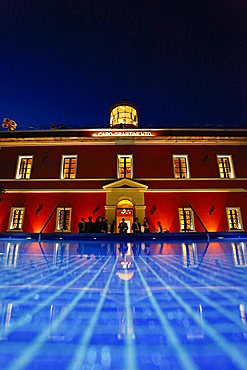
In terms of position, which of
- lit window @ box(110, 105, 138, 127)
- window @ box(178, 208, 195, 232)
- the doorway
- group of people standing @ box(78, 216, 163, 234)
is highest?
lit window @ box(110, 105, 138, 127)

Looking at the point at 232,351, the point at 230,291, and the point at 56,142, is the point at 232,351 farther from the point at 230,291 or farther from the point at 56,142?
the point at 56,142

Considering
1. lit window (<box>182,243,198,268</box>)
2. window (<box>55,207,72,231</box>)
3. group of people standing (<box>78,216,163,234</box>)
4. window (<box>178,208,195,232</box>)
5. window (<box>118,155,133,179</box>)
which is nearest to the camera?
lit window (<box>182,243,198,268</box>)

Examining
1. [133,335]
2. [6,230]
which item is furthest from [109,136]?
[133,335]

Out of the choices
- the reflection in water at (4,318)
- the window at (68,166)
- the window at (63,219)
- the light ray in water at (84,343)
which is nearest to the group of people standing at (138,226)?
the window at (63,219)

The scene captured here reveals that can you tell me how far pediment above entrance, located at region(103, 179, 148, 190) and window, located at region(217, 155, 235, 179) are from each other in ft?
18.6

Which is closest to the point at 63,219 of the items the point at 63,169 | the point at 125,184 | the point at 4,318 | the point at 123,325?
the point at 63,169

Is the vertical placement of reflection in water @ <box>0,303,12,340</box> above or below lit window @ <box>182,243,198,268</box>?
below

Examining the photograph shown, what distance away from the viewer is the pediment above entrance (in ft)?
45.8

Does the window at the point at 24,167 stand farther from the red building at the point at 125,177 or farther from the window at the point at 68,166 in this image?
the window at the point at 68,166

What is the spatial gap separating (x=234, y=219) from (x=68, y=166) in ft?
39.0

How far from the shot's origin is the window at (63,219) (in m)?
13.5

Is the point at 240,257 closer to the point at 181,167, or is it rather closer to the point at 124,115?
the point at 181,167

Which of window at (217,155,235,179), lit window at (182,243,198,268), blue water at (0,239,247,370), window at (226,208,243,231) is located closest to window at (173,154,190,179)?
window at (217,155,235,179)

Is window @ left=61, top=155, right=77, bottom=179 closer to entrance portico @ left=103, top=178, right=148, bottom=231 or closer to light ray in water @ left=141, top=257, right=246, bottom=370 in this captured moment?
entrance portico @ left=103, top=178, right=148, bottom=231
